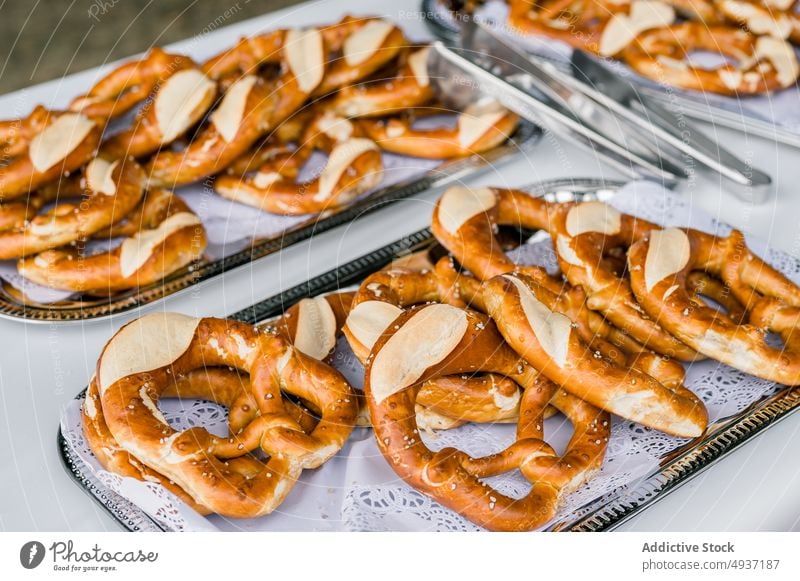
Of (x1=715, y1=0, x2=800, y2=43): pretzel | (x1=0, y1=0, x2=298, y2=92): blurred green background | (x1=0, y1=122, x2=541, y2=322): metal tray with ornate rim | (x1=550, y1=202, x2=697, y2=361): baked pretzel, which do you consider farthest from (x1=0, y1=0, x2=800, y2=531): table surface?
(x1=0, y1=0, x2=298, y2=92): blurred green background

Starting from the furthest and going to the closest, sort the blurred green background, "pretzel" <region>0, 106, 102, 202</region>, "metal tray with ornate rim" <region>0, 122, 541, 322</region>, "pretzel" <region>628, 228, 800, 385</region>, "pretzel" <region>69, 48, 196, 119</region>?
the blurred green background
"pretzel" <region>69, 48, 196, 119</region>
"pretzel" <region>0, 106, 102, 202</region>
"metal tray with ornate rim" <region>0, 122, 541, 322</region>
"pretzel" <region>628, 228, 800, 385</region>

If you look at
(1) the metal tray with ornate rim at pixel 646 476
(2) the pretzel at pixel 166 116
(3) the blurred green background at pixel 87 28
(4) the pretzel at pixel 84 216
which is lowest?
(3) the blurred green background at pixel 87 28

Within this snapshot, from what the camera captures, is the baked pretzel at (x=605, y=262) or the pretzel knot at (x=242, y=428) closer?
the pretzel knot at (x=242, y=428)

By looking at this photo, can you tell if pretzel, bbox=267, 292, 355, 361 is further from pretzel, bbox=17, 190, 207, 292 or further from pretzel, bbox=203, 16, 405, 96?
pretzel, bbox=203, 16, 405, 96

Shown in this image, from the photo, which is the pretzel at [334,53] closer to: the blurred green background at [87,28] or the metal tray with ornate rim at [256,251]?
the metal tray with ornate rim at [256,251]

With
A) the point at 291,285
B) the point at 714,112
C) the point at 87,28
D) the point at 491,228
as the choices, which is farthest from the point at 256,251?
the point at 87,28

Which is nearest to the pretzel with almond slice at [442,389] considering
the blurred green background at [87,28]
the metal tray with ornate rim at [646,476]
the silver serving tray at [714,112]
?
the metal tray with ornate rim at [646,476]
